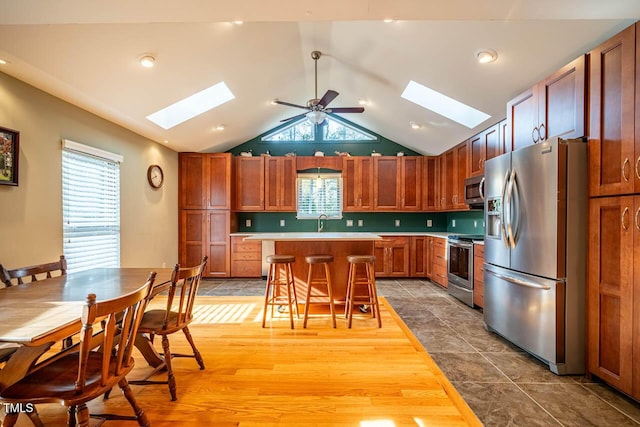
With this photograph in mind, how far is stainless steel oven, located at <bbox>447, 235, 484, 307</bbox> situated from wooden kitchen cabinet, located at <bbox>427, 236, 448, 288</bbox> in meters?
0.24

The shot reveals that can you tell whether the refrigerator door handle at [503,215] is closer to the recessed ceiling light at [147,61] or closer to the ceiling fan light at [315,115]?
the ceiling fan light at [315,115]

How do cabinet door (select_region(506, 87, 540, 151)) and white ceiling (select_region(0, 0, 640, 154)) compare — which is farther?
cabinet door (select_region(506, 87, 540, 151))

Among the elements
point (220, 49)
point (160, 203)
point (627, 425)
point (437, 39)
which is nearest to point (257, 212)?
point (160, 203)

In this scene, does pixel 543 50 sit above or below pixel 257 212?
above

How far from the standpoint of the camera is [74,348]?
70.4 inches

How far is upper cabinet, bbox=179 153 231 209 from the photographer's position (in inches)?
214

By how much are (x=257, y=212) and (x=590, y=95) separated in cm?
515

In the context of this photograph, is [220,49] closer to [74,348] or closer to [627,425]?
[74,348]

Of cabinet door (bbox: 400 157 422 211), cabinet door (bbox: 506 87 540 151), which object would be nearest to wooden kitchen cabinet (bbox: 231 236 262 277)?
cabinet door (bbox: 400 157 422 211)

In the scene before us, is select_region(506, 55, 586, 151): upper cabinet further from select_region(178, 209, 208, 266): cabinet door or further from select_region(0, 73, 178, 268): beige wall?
select_region(178, 209, 208, 266): cabinet door

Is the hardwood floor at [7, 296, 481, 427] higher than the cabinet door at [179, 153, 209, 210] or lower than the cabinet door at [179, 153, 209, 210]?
lower

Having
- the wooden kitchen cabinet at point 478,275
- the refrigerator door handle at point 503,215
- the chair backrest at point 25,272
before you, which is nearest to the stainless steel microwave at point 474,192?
the wooden kitchen cabinet at point 478,275

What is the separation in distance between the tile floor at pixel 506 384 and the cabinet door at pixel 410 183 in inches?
103

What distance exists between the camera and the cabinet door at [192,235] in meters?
5.40
